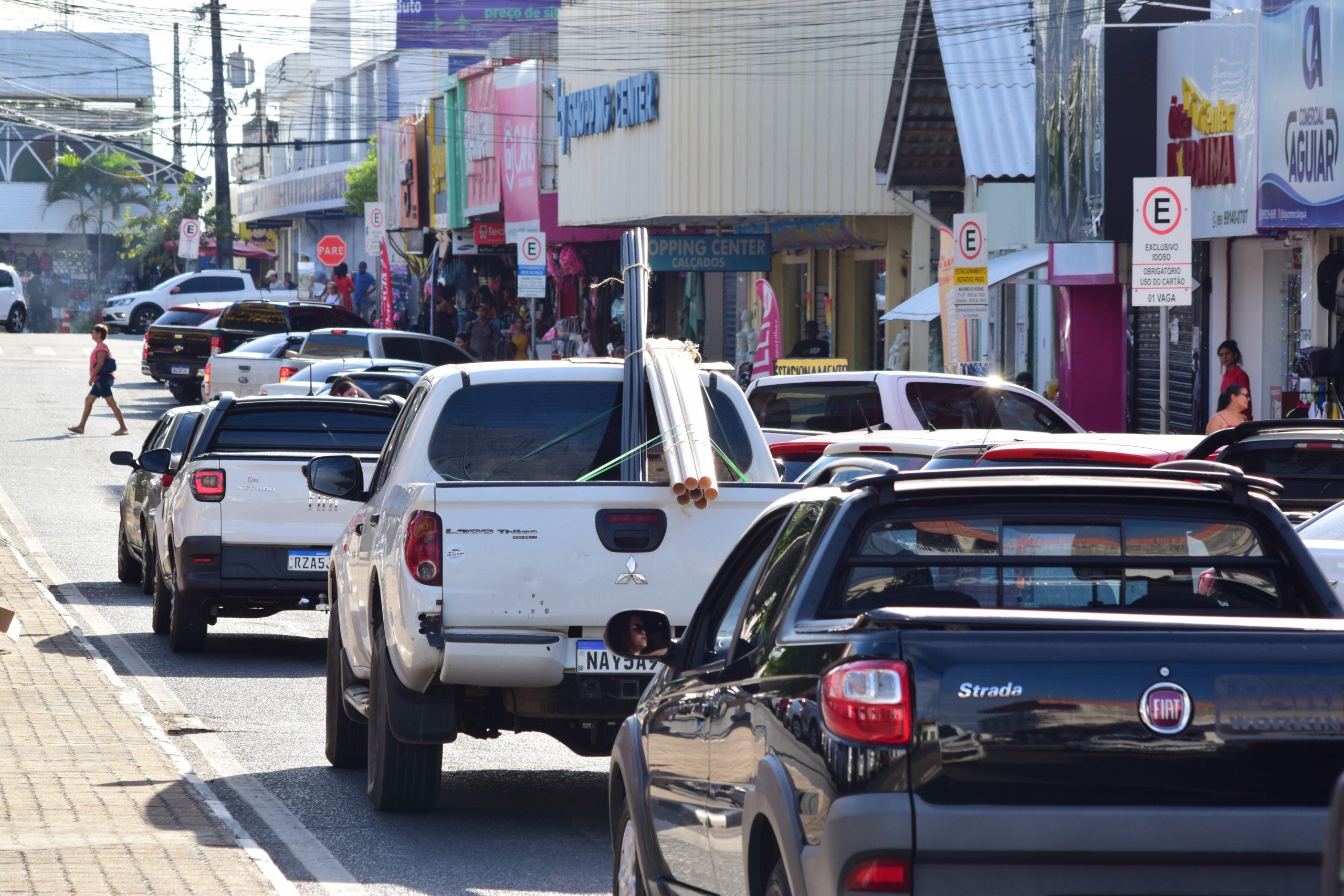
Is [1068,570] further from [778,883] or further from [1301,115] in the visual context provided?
[1301,115]

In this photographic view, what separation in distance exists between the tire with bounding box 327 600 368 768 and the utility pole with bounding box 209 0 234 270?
4265 cm

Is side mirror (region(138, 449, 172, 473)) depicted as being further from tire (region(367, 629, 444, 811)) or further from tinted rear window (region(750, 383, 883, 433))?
tire (region(367, 629, 444, 811))

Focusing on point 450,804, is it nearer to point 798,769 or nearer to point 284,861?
point 284,861

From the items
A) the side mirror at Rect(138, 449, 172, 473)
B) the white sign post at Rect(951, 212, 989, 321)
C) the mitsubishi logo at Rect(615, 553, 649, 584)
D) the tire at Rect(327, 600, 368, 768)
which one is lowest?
the tire at Rect(327, 600, 368, 768)

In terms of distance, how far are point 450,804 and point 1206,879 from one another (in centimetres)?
543

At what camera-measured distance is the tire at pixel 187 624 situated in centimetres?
1326

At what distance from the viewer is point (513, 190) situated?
4509 cm

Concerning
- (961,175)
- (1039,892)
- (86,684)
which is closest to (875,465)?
(1039,892)

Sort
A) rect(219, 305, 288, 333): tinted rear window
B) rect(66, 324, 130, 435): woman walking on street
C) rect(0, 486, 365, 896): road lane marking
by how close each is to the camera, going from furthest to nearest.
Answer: rect(219, 305, 288, 333): tinted rear window, rect(66, 324, 130, 435): woman walking on street, rect(0, 486, 365, 896): road lane marking

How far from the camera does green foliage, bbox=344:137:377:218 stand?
6438 centimetres

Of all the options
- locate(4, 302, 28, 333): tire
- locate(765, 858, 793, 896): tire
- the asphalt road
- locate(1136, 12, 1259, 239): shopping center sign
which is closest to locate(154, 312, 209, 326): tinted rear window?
locate(4, 302, 28, 333): tire

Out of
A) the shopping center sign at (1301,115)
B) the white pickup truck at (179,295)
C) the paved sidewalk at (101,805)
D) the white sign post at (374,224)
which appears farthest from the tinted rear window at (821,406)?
the white pickup truck at (179,295)

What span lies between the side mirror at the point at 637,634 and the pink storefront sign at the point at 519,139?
1491 inches

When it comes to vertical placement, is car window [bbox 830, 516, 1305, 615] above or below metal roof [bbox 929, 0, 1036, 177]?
below
